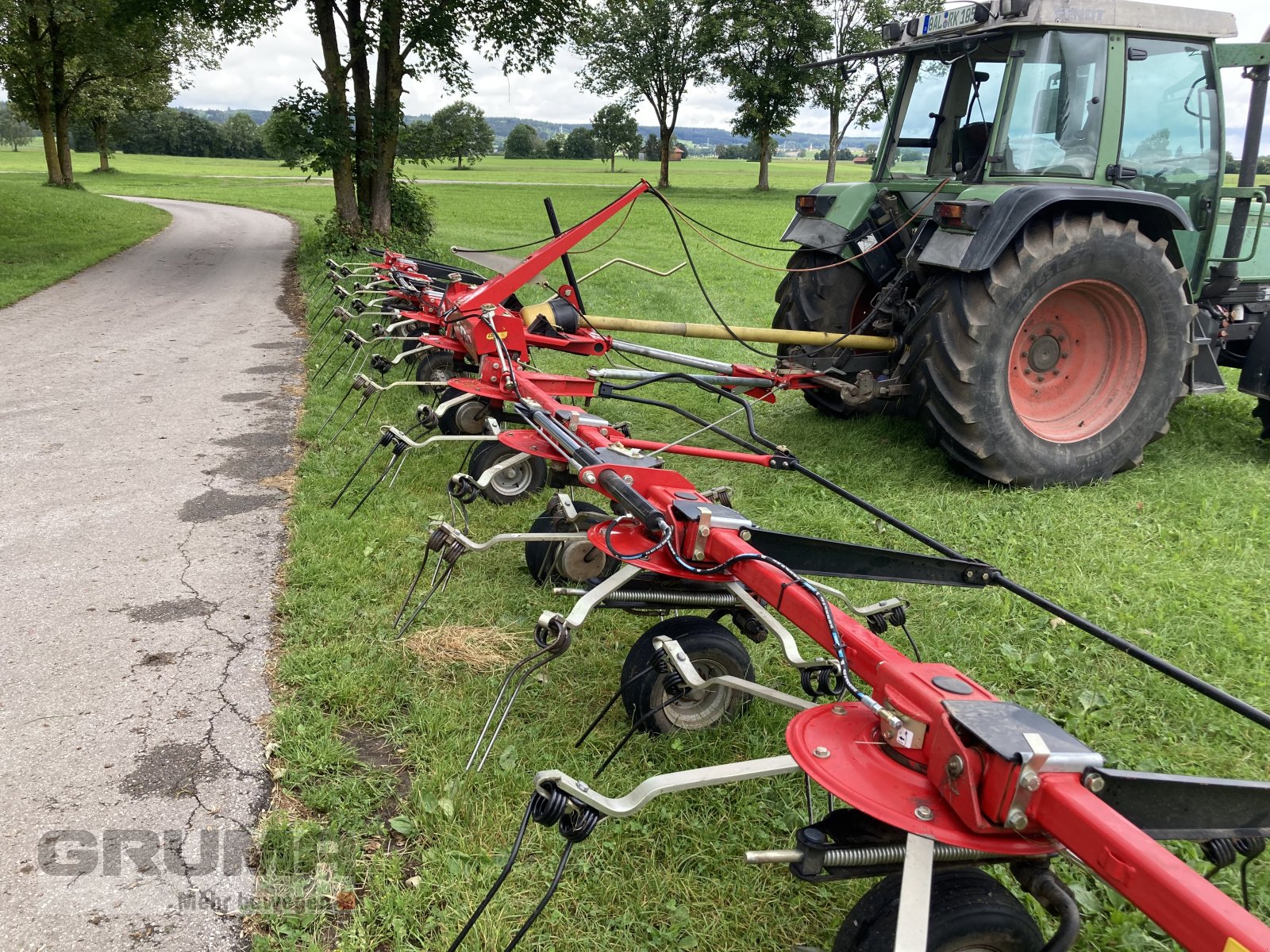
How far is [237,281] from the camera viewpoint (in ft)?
45.2

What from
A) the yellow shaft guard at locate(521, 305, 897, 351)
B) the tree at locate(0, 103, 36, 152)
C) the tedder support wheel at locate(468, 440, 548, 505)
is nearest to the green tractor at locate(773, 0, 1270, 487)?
the yellow shaft guard at locate(521, 305, 897, 351)

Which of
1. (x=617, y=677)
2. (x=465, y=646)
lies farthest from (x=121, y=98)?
(x=617, y=677)

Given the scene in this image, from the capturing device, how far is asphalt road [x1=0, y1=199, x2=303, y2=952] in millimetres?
2354

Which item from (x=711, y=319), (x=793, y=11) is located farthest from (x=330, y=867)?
(x=793, y=11)

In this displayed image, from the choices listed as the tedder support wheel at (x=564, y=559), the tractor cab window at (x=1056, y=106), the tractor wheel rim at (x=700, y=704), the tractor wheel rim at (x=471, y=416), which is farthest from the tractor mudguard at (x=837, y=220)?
the tractor wheel rim at (x=700, y=704)

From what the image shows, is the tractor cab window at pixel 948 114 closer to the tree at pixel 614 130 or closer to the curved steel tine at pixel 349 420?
the curved steel tine at pixel 349 420

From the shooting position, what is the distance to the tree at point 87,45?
13891 mm

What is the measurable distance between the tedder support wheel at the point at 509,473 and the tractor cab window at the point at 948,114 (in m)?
3.05

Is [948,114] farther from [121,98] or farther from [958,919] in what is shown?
[121,98]

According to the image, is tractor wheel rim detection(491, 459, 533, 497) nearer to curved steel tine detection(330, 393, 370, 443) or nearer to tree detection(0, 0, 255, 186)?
curved steel tine detection(330, 393, 370, 443)

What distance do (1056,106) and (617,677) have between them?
13.3ft

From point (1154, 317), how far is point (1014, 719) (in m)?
4.11

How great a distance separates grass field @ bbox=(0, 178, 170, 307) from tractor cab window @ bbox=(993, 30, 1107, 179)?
451 inches

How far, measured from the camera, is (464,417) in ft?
19.7
